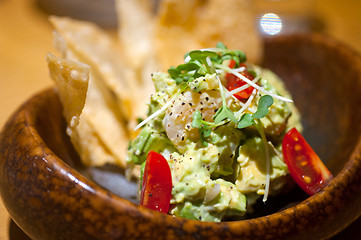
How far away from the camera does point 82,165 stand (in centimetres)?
147

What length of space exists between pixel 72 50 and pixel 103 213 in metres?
1.04

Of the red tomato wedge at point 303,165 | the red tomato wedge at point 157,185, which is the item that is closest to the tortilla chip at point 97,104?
the red tomato wedge at point 157,185

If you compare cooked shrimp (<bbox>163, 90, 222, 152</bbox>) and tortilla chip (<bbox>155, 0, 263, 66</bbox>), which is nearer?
cooked shrimp (<bbox>163, 90, 222, 152</bbox>)

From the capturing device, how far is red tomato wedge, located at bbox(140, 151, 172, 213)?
3.51 ft

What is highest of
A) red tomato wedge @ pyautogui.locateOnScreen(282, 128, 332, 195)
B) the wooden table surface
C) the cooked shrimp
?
the cooked shrimp

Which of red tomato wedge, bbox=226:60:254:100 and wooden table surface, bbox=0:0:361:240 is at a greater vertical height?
red tomato wedge, bbox=226:60:254:100

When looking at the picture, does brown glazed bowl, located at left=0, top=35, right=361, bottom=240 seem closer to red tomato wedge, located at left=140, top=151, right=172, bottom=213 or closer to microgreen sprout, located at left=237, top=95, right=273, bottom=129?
red tomato wedge, located at left=140, top=151, right=172, bottom=213

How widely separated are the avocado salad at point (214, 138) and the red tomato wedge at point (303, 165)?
3 cm

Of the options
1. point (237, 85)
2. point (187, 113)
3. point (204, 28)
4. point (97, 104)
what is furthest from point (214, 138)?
point (204, 28)

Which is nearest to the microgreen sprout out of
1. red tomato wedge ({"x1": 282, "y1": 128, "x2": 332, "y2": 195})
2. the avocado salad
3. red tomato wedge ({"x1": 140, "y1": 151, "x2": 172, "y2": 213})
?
the avocado salad

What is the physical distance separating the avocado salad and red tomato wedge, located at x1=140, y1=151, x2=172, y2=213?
1cm

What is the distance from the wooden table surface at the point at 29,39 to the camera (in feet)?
7.46

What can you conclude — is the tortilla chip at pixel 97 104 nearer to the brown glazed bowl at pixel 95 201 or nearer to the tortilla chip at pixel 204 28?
the brown glazed bowl at pixel 95 201

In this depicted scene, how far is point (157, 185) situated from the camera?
1080mm
